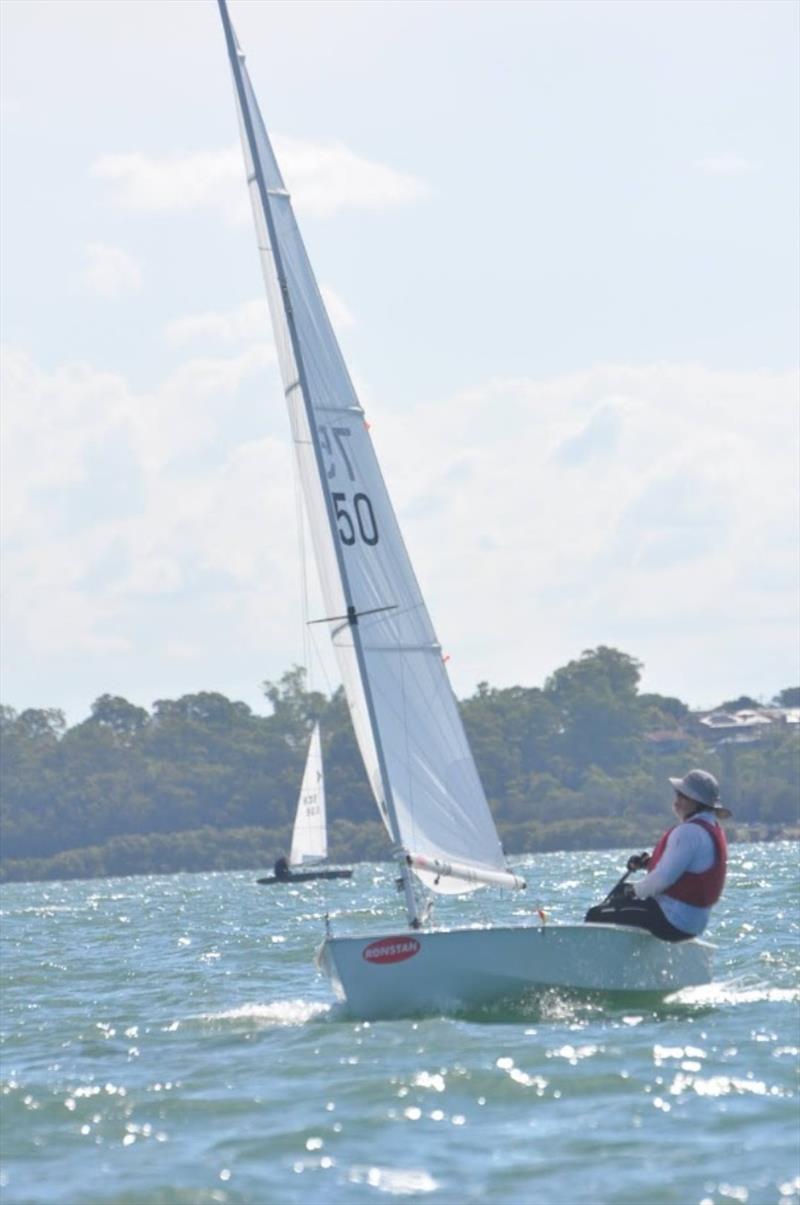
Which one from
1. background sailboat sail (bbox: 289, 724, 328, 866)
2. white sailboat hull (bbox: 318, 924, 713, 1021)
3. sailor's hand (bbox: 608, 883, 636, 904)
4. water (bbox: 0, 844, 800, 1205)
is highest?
background sailboat sail (bbox: 289, 724, 328, 866)

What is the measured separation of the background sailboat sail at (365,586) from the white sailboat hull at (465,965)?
1014mm

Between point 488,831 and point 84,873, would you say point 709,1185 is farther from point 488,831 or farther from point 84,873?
point 84,873

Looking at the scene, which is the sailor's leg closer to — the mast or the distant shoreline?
the mast

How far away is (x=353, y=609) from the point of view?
16156mm

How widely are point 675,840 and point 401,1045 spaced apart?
2.79 metres

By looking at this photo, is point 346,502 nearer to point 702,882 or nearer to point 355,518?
point 355,518

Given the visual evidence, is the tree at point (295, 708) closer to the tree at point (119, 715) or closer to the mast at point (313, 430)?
the tree at point (119, 715)

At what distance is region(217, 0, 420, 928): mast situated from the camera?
626 inches

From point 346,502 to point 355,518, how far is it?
0.44 feet

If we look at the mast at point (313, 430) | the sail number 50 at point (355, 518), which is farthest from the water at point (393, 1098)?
the sail number 50 at point (355, 518)

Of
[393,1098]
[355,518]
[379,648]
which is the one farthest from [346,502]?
[393,1098]

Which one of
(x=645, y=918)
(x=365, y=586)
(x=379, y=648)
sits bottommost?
(x=645, y=918)

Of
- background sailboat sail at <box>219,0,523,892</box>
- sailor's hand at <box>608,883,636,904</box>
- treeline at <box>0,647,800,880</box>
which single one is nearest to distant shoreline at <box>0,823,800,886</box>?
treeline at <box>0,647,800,880</box>

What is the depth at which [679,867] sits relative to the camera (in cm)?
1576
